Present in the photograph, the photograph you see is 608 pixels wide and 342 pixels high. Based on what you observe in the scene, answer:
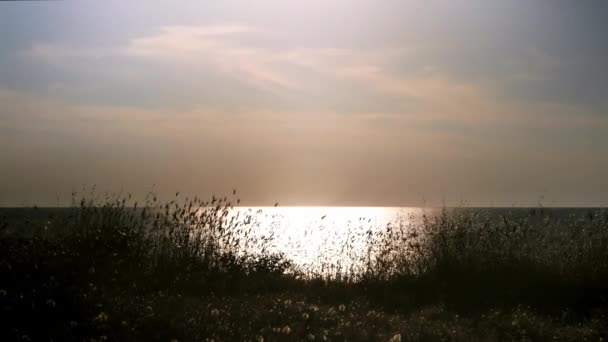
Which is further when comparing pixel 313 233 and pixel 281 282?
pixel 313 233

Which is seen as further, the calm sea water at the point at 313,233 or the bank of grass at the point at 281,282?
the calm sea water at the point at 313,233

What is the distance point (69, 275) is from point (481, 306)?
8.46 meters

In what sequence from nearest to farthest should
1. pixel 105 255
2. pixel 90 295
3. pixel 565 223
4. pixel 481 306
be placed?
pixel 90 295 < pixel 481 306 < pixel 105 255 < pixel 565 223

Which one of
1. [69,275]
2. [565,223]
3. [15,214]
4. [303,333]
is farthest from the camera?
[565,223]

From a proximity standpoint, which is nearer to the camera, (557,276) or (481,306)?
(481,306)

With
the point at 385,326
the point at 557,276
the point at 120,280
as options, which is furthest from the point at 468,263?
the point at 120,280

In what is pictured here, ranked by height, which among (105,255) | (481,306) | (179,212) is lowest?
(481,306)

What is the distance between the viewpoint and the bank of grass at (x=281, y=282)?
8.30 metres

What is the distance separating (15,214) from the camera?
1559cm

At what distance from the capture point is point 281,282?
1275cm

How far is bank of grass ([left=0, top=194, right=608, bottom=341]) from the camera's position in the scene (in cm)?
830

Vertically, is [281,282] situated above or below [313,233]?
below

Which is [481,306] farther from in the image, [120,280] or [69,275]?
[69,275]

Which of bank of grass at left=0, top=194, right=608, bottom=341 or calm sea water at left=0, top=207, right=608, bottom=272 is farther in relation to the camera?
calm sea water at left=0, top=207, right=608, bottom=272
